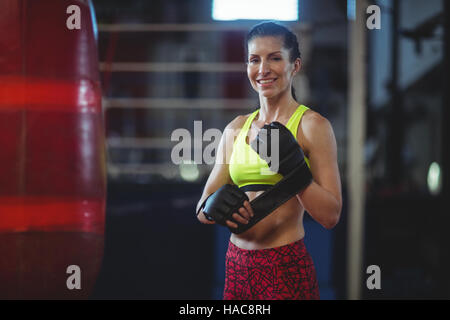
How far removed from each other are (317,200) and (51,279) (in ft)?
2.44

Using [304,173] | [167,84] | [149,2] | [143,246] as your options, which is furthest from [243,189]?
[167,84]

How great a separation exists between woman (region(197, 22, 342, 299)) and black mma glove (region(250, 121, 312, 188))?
49 mm

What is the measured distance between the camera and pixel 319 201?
0.91m

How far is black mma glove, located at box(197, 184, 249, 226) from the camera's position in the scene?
894 millimetres

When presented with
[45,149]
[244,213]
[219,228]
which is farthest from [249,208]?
[219,228]

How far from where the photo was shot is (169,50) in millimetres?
9820

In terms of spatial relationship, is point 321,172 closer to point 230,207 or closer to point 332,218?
point 332,218

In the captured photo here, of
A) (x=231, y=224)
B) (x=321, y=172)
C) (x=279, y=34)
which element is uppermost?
(x=279, y=34)

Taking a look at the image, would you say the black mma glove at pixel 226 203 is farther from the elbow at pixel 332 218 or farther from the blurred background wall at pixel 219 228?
the blurred background wall at pixel 219 228

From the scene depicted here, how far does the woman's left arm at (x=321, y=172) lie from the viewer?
905mm

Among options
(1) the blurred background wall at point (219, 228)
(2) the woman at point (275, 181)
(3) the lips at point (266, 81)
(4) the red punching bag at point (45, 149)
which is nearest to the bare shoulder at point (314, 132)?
(2) the woman at point (275, 181)

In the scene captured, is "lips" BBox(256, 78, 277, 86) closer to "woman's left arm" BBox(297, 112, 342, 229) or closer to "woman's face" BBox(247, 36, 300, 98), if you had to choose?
"woman's face" BBox(247, 36, 300, 98)

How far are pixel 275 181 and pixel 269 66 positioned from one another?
25 cm
